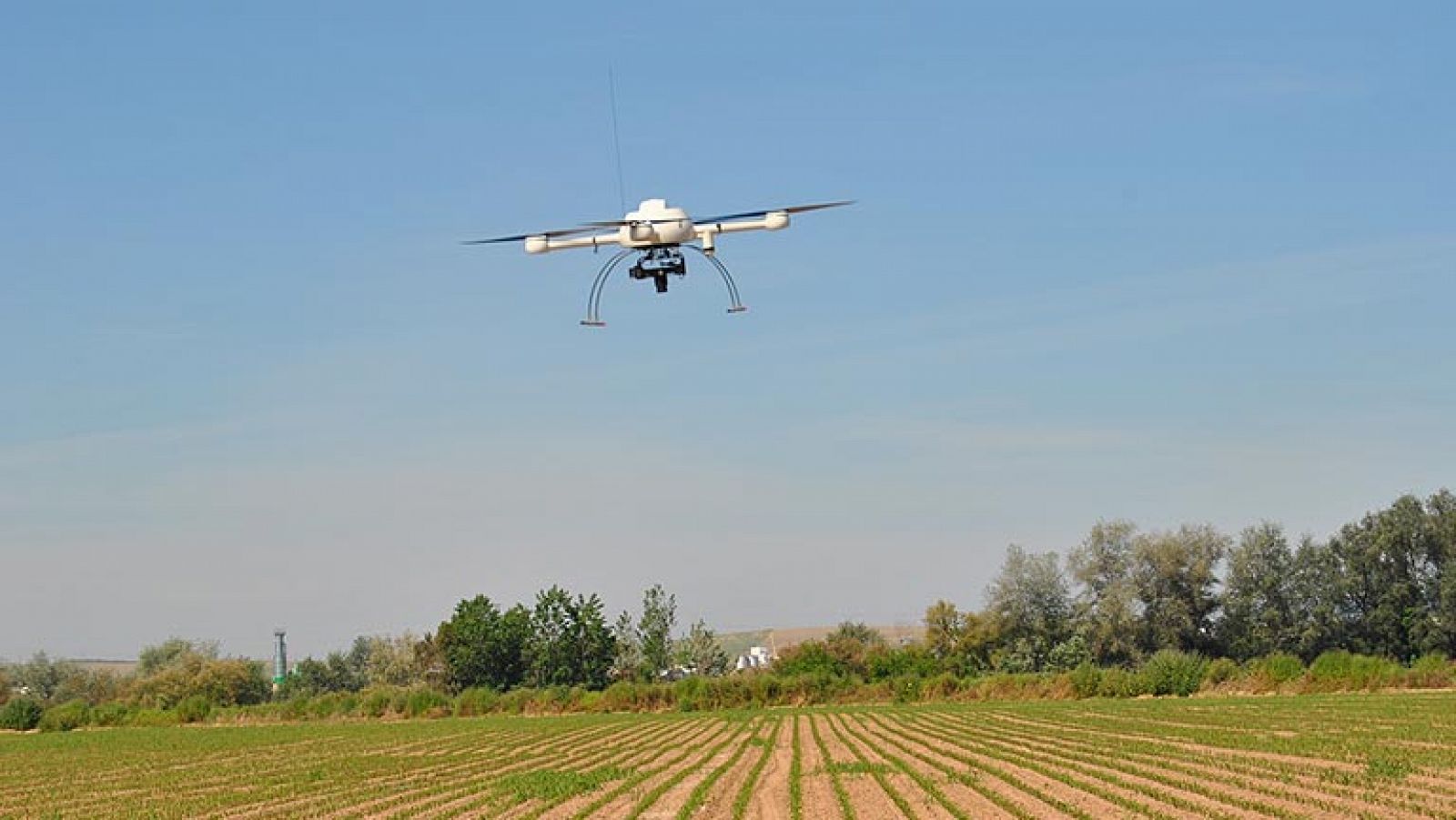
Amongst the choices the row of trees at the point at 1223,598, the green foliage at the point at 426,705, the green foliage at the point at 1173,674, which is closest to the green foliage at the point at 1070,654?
the row of trees at the point at 1223,598

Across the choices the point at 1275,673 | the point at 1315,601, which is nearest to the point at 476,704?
the point at 1275,673

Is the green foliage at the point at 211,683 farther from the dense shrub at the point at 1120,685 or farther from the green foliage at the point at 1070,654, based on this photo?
the dense shrub at the point at 1120,685

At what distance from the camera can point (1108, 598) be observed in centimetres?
10981

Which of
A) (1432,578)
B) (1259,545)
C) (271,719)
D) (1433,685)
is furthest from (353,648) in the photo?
(1433,685)

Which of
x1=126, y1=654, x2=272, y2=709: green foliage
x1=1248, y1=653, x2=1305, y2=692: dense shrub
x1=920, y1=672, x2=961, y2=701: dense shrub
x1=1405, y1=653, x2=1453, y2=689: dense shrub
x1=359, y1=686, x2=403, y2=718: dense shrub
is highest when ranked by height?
x1=126, y1=654, x2=272, y2=709: green foliage

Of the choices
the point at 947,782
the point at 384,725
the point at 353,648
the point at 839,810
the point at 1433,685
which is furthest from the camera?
the point at 353,648

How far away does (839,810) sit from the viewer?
1043 inches

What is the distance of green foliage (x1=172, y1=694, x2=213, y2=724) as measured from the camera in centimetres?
9275

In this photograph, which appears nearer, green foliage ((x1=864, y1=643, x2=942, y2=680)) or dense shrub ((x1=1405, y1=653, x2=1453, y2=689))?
dense shrub ((x1=1405, y1=653, x2=1453, y2=689))

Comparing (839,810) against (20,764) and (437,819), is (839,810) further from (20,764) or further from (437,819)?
(20,764)

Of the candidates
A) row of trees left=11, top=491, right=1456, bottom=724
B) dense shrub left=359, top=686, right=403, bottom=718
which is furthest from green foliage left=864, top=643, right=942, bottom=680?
dense shrub left=359, top=686, right=403, bottom=718

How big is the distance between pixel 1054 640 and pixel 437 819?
8816 centimetres

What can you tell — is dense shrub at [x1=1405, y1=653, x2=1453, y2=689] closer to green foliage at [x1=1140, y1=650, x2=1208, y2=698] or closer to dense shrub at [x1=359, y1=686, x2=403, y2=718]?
green foliage at [x1=1140, y1=650, x2=1208, y2=698]

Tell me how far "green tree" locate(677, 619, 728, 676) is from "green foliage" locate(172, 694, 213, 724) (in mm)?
41763
